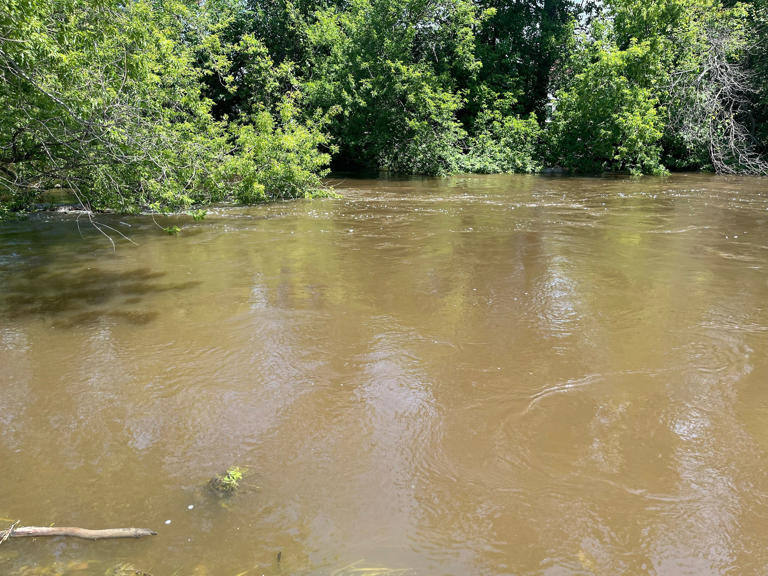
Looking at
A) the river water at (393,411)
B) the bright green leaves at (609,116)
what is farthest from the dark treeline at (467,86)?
the river water at (393,411)

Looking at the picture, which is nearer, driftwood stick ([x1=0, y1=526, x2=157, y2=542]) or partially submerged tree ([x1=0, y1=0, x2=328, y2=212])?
driftwood stick ([x1=0, y1=526, x2=157, y2=542])

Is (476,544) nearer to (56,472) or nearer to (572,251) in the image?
(56,472)

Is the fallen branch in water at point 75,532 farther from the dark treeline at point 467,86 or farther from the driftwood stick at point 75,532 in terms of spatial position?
the dark treeline at point 467,86

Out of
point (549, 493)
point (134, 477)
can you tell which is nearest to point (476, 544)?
point (549, 493)

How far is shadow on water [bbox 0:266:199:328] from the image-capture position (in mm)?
6277

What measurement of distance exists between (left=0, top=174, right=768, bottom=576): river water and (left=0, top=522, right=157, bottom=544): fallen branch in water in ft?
0.18

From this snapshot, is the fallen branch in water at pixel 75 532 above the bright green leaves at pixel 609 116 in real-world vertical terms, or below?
below

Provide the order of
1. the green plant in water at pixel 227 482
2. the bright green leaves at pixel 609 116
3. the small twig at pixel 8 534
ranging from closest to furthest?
the small twig at pixel 8 534 → the green plant in water at pixel 227 482 → the bright green leaves at pixel 609 116

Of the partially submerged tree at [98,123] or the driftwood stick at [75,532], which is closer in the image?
the driftwood stick at [75,532]

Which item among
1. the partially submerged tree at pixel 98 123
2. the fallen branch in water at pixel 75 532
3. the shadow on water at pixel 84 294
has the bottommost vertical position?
the fallen branch in water at pixel 75 532

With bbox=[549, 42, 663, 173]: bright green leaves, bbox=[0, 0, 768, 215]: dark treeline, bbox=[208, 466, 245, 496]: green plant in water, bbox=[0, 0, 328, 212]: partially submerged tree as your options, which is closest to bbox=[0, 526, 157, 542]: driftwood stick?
bbox=[208, 466, 245, 496]: green plant in water

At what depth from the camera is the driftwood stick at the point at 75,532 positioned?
2863 millimetres

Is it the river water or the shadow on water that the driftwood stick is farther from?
the shadow on water

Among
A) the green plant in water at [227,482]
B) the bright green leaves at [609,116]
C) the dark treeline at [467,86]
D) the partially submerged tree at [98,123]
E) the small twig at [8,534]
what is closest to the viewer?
the small twig at [8,534]
